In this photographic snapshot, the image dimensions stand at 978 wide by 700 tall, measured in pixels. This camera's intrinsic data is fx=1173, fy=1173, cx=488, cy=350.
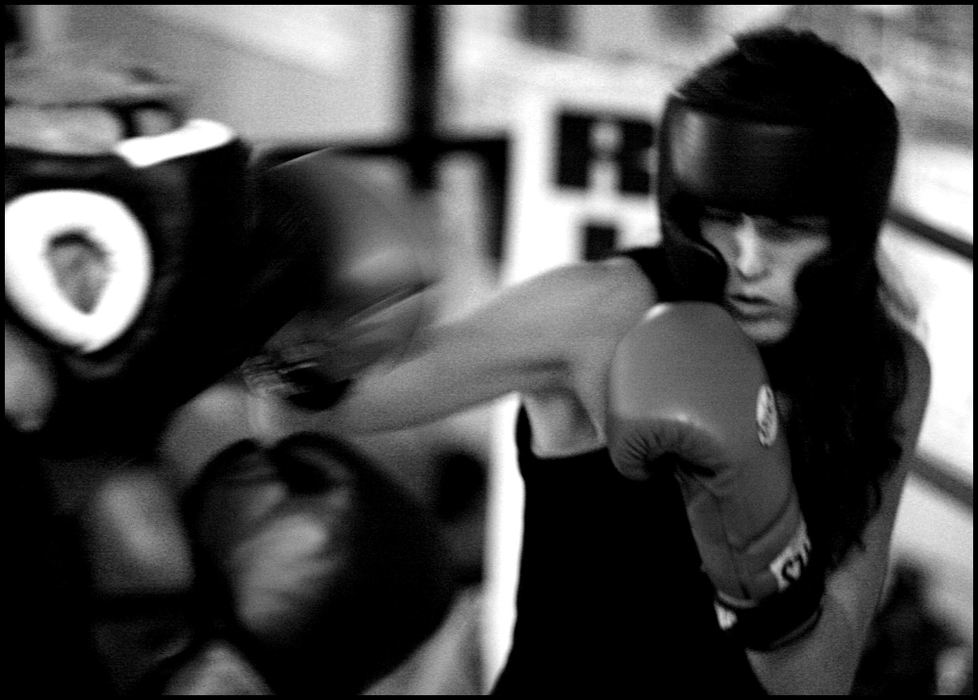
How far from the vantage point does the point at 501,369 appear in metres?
1.07

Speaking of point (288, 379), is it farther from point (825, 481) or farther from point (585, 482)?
point (825, 481)

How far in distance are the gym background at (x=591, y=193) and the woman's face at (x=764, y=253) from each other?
0.25m

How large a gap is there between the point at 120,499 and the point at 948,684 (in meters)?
1.37

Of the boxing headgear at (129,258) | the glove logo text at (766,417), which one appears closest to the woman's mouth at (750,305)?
the glove logo text at (766,417)

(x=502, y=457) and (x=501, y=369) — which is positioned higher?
(x=501, y=369)

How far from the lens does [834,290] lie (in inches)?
41.1

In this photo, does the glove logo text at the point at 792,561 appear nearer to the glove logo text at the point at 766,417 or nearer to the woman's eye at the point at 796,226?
the glove logo text at the point at 766,417

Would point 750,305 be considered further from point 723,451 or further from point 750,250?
point 723,451

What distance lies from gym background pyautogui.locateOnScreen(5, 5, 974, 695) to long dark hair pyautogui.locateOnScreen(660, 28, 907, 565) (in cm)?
21

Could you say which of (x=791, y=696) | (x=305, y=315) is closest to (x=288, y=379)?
(x=305, y=315)

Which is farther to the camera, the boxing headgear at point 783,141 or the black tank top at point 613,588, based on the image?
the black tank top at point 613,588

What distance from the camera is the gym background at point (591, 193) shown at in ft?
5.92

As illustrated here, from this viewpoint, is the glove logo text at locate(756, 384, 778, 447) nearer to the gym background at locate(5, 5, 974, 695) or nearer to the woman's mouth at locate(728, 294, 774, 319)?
the woman's mouth at locate(728, 294, 774, 319)

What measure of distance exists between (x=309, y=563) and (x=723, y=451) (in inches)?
13.6
